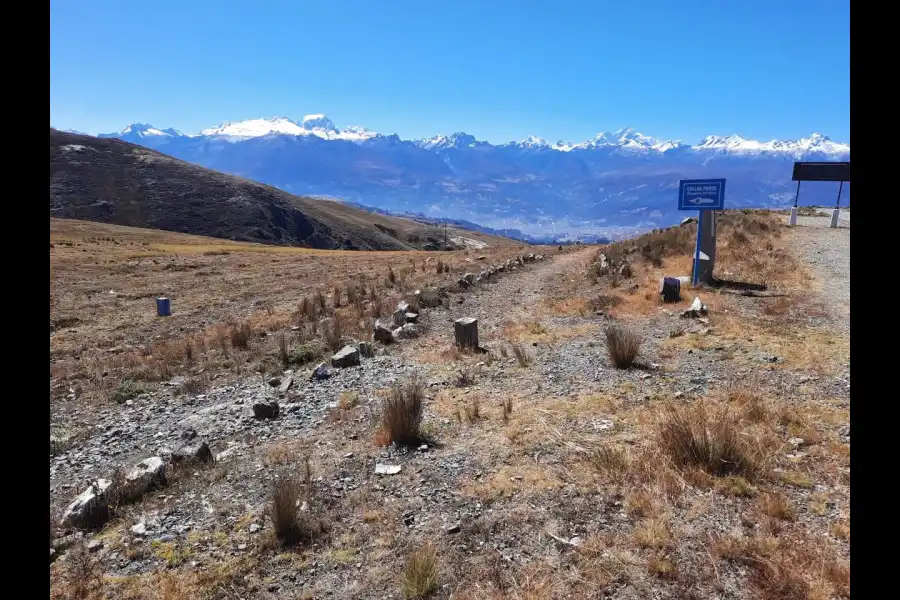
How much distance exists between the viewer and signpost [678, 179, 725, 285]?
52.9 feet

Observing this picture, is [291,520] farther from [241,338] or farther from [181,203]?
[181,203]

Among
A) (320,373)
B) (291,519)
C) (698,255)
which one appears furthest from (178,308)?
(698,255)

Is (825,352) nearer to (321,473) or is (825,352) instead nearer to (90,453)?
(321,473)

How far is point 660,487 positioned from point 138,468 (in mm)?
5976

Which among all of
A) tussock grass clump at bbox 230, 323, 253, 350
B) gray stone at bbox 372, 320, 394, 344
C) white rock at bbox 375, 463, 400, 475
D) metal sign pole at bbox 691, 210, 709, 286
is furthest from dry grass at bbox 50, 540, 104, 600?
metal sign pole at bbox 691, 210, 709, 286

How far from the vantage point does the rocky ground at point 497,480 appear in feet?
13.9

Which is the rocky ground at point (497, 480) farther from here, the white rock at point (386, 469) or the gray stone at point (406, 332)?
→ the gray stone at point (406, 332)

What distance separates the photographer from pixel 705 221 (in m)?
16.4

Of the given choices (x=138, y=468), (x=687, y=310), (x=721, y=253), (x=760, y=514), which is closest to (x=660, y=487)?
(x=760, y=514)

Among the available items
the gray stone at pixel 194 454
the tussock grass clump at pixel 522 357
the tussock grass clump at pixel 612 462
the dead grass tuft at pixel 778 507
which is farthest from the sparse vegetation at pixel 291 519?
the tussock grass clump at pixel 522 357

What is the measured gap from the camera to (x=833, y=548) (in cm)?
417

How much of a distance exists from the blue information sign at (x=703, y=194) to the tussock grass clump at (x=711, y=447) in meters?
12.0

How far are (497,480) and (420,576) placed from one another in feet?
5.92

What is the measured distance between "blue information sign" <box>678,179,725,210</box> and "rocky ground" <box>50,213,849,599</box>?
6080 millimetres
